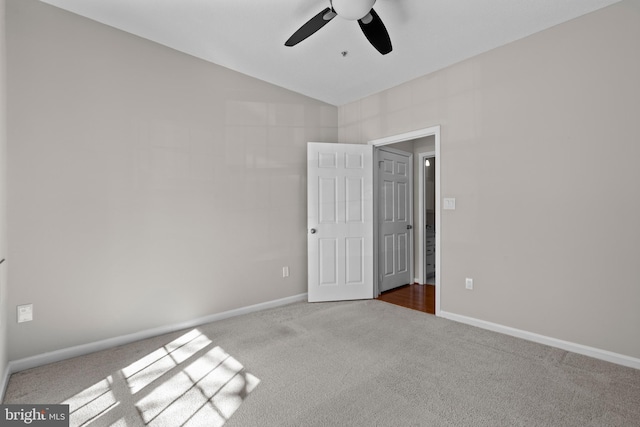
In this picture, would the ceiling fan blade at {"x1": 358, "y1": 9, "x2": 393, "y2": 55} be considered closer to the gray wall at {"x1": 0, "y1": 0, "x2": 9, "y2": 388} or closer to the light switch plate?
the light switch plate

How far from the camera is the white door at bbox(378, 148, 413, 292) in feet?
14.9

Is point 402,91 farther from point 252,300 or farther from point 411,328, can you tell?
point 252,300

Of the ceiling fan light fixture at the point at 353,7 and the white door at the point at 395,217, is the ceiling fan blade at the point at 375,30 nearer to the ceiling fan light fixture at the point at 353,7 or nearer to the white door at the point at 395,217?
the ceiling fan light fixture at the point at 353,7

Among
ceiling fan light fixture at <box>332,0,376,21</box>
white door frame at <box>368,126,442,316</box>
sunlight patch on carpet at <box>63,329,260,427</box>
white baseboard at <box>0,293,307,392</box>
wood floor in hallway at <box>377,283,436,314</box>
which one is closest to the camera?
sunlight patch on carpet at <box>63,329,260,427</box>

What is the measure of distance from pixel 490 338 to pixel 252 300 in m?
2.52

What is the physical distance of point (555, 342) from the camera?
109 inches

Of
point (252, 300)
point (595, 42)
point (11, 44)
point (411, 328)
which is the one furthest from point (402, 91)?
point (11, 44)

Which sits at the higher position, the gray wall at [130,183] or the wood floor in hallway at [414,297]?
the gray wall at [130,183]

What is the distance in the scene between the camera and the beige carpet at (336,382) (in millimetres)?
1857

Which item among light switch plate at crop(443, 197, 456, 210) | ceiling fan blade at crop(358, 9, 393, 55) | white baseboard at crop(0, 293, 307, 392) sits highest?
ceiling fan blade at crop(358, 9, 393, 55)

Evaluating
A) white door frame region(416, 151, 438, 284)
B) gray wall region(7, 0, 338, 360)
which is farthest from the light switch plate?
gray wall region(7, 0, 338, 360)

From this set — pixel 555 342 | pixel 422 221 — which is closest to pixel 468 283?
pixel 555 342

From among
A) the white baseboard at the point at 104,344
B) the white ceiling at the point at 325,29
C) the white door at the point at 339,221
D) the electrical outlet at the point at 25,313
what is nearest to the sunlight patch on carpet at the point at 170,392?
the white baseboard at the point at 104,344

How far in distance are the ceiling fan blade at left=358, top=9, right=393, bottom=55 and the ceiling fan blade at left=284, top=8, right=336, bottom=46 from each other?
0.26 m
